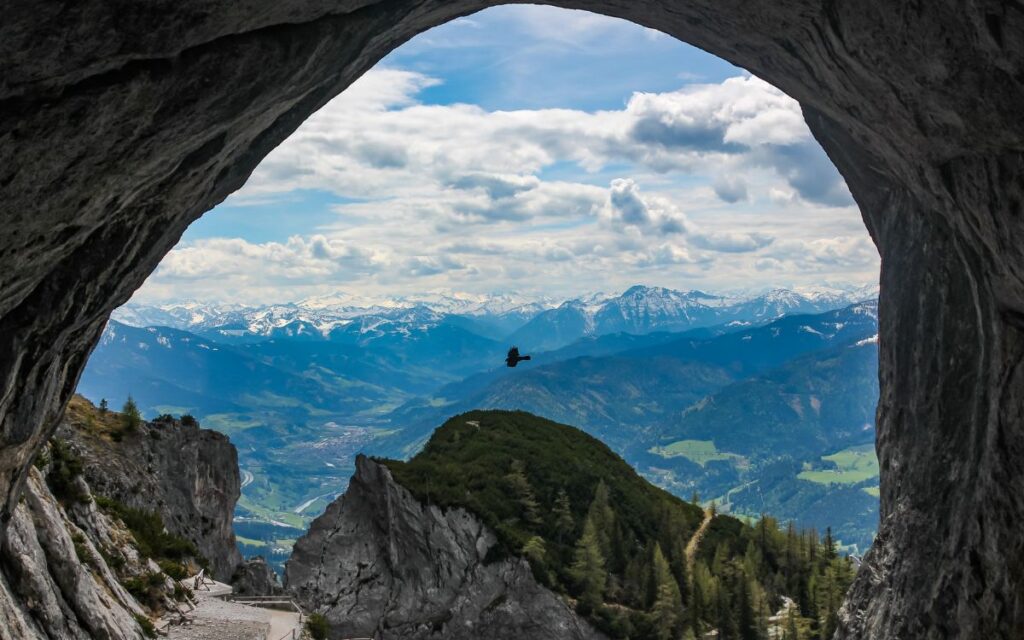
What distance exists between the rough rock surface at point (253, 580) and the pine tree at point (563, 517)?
34.3 metres

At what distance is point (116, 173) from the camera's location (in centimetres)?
1342

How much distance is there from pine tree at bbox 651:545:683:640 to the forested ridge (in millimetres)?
135

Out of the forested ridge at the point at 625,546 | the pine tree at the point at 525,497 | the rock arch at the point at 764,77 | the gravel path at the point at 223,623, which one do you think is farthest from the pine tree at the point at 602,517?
the rock arch at the point at 764,77

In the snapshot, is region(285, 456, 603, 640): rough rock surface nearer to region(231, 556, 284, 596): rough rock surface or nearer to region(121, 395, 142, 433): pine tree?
region(231, 556, 284, 596): rough rock surface

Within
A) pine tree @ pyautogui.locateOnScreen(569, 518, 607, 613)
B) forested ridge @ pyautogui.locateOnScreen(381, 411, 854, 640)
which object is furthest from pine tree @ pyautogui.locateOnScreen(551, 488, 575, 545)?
pine tree @ pyautogui.locateOnScreen(569, 518, 607, 613)

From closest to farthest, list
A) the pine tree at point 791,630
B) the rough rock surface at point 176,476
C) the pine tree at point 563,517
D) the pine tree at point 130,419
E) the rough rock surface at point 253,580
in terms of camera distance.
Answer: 1. the rough rock surface at point 176,476
2. the rough rock surface at point 253,580
3. the pine tree at point 130,419
4. the pine tree at point 791,630
5. the pine tree at point 563,517

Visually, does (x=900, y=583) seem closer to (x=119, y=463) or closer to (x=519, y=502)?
(x=119, y=463)

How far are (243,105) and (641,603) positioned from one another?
70.6 m

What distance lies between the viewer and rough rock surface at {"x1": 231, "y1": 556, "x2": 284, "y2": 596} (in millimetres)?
48678

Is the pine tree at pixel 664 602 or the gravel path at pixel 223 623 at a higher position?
the gravel path at pixel 223 623

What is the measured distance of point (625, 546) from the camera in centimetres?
8238

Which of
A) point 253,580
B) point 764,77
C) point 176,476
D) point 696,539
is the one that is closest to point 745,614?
point 696,539

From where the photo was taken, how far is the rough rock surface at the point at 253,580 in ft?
160

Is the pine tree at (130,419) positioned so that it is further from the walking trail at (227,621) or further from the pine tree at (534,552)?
the pine tree at (534,552)
